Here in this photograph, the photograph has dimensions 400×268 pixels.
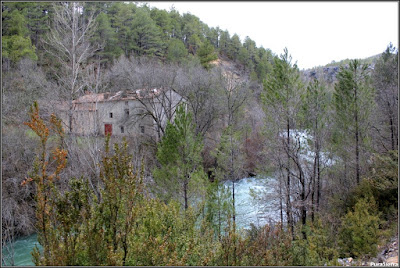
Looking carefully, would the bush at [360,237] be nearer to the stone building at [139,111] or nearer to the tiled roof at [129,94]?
the stone building at [139,111]

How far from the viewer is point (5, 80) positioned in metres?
20.6

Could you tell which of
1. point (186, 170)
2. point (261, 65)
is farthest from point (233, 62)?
point (186, 170)

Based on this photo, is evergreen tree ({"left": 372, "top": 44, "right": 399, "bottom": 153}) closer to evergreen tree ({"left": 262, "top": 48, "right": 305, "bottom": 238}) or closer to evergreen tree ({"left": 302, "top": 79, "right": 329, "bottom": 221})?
evergreen tree ({"left": 302, "top": 79, "right": 329, "bottom": 221})

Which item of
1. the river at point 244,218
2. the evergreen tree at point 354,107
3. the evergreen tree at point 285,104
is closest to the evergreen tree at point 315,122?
the evergreen tree at point 285,104

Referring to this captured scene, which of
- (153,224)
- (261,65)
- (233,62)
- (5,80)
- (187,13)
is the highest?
(187,13)

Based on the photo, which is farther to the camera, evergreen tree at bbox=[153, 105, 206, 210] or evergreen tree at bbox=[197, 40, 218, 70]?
evergreen tree at bbox=[197, 40, 218, 70]

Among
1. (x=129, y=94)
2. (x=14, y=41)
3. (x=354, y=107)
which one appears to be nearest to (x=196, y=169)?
(x=354, y=107)

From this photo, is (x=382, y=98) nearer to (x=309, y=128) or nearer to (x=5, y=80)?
(x=309, y=128)

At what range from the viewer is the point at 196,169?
1338 centimetres

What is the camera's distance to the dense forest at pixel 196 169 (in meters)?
4.07

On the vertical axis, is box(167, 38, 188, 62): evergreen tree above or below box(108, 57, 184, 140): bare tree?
above

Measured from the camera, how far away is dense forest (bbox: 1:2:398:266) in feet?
13.4

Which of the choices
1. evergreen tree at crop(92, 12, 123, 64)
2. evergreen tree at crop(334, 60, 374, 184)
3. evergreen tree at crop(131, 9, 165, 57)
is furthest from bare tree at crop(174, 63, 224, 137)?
evergreen tree at crop(131, 9, 165, 57)

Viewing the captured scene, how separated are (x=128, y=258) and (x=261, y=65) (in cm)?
4039
